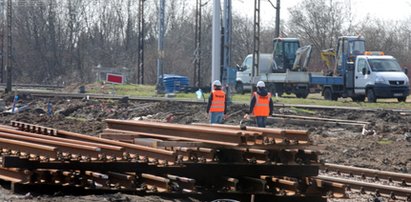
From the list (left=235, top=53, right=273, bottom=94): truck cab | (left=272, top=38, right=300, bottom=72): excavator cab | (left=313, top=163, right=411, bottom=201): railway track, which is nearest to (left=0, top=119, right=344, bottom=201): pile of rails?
(left=313, top=163, right=411, bottom=201): railway track

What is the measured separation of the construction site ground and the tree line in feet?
147

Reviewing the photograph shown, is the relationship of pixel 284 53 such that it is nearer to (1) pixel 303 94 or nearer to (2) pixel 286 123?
(1) pixel 303 94

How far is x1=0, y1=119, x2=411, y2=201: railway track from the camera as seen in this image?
12.0 meters

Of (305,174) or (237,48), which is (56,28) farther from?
Result: (305,174)

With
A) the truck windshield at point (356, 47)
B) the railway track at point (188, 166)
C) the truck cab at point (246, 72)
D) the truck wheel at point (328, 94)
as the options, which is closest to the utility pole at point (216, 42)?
the railway track at point (188, 166)

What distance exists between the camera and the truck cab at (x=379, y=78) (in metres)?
41.2

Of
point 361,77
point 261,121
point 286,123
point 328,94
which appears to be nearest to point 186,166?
point 261,121

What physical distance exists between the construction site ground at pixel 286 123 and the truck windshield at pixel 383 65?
9.98m

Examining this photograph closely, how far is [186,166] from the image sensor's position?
39.9ft

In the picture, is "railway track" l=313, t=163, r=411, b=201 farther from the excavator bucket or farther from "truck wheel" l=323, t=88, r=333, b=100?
the excavator bucket

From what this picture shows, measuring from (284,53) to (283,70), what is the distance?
129 cm

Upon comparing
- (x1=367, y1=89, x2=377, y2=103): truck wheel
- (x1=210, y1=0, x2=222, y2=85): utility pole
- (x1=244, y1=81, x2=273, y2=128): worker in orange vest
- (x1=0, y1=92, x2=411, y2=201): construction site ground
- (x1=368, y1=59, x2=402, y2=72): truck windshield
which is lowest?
(x1=0, y1=92, x2=411, y2=201): construction site ground

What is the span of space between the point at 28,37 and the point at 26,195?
3225 inches

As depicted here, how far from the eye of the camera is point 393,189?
1418 cm
